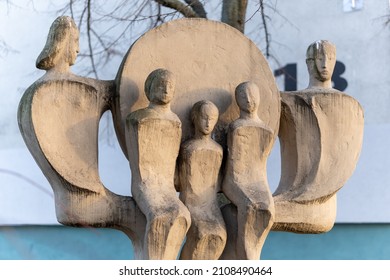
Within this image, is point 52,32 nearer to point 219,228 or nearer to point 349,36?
point 219,228

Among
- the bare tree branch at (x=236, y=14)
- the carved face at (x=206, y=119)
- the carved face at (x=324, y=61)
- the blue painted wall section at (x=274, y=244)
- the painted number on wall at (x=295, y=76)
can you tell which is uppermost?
the bare tree branch at (x=236, y=14)

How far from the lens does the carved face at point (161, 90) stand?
394 cm

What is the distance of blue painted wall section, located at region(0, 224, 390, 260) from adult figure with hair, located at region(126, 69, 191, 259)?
2.61m

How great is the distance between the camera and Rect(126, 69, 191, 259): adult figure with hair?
3848 mm

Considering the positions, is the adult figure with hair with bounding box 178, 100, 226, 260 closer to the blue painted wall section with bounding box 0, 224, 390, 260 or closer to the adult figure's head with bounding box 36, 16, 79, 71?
the adult figure's head with bounding box 36, 16, 79, 71

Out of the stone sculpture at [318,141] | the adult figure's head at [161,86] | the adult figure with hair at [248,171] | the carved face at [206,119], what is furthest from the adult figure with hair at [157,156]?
the stone sculpture at [318,141]

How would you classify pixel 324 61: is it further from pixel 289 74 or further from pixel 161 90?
pixel 289 74

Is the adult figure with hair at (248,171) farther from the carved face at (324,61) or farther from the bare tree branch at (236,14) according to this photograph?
the bare tree branch at (236,14)

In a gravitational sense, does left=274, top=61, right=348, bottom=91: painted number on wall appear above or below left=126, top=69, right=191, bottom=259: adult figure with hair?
above

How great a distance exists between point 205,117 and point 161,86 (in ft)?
0.75

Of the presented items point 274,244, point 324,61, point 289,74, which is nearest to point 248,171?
point 324,61

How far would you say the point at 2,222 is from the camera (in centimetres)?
255

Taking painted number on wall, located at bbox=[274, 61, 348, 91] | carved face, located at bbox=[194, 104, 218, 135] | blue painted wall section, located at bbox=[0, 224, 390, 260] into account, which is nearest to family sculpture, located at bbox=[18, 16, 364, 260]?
carved face, located at bbox=[194, 104, 218, 135]

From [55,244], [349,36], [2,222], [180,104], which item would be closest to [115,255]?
[55,244]
